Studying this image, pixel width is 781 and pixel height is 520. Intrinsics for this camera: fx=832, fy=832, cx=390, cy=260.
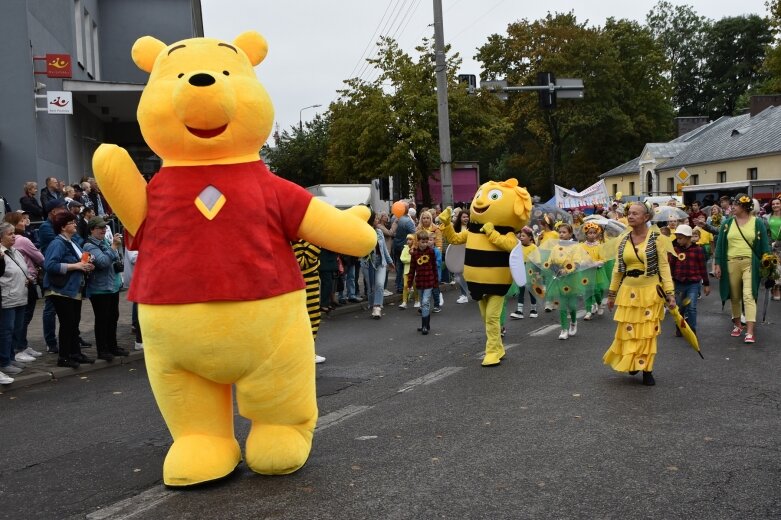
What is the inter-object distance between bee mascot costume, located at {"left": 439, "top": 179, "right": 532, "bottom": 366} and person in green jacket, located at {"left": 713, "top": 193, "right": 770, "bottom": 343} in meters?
3.41

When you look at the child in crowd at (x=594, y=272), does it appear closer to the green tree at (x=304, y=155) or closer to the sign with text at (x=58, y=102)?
the sign with text at (x=58, y=102)

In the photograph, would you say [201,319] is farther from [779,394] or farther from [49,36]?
[49,36]

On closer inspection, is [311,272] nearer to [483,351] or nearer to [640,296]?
[483,351]

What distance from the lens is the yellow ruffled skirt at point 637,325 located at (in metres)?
7.98

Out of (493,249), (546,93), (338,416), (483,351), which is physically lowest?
(483,351)

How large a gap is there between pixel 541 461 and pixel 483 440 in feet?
2.07

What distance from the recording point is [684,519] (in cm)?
438

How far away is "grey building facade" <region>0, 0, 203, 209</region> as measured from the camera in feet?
58.0

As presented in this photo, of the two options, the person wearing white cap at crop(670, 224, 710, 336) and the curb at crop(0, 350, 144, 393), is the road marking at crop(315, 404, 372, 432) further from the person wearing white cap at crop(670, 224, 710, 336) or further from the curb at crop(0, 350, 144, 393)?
the person wearing white cap at crop(670, 224, 710, 336)

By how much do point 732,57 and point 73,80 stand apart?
7138cm

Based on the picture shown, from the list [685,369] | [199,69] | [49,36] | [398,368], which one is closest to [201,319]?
[199,69]

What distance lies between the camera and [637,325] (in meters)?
8.02

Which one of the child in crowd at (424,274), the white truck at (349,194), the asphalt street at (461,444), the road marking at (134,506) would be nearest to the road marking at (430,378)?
the asphalt street at (461,444)

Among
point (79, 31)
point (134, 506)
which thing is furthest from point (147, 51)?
point (79, 31)
